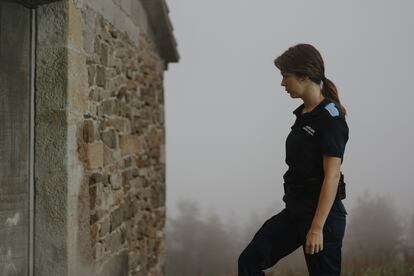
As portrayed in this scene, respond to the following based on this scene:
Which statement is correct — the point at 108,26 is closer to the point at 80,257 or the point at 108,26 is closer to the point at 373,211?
the point at 80,257

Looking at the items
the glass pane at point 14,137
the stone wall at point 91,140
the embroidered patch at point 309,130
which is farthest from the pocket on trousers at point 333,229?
the glass pane at point 14,137

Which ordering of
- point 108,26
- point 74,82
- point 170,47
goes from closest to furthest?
point 74,82
point 108,26
point 170,47

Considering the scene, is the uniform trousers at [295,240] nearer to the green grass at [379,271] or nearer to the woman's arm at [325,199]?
the woman's arm at [325,199]

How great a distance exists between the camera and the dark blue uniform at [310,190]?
283cm

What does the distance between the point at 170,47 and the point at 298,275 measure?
3468 millimetres

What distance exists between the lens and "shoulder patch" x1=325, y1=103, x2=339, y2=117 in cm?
286

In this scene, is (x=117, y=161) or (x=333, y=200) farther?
(x=117, y=161)

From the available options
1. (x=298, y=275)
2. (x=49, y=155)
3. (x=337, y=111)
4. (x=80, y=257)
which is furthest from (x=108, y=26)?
(x=298, y=275)

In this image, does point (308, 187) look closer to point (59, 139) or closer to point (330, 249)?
point (330, 249)

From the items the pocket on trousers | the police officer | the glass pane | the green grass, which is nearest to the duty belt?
the police officer

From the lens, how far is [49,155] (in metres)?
3.60

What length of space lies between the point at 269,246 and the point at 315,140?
652 mm

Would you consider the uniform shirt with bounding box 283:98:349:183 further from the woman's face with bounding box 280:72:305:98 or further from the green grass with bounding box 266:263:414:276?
the green grass with bounding box 266:263:414:276

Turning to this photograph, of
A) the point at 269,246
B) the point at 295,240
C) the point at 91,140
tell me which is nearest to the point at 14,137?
the point at 91,140
